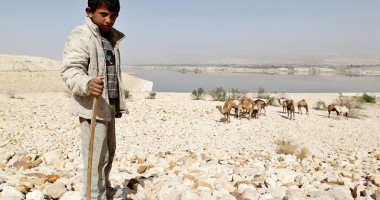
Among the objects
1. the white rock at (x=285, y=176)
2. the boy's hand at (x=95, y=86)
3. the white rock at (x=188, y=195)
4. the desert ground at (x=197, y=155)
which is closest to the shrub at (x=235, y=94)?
the desert ground at (x=197, y=155)

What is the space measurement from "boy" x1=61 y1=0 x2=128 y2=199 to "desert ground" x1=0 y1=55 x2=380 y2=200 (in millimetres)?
847

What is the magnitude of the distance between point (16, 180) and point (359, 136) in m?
10.7

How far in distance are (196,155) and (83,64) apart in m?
4.35

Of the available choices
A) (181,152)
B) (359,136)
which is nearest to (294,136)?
(359,136)

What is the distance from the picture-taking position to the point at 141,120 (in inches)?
428

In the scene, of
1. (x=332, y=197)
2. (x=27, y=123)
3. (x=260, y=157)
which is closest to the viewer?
(x=332, y=197)

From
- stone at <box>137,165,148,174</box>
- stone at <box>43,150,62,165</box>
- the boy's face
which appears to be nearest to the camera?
the boy's face

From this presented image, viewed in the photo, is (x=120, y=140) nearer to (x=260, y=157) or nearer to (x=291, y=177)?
(x=260, y=157)

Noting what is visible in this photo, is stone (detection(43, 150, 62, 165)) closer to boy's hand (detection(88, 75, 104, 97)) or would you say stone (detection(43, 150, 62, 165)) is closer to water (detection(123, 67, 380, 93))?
boy's hand (detection(88, 75, 104, 97))

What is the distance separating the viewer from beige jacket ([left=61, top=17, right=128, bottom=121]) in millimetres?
2424

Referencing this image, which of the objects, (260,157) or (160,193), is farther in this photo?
(260,157)

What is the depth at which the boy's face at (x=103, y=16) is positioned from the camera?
2.52 meters

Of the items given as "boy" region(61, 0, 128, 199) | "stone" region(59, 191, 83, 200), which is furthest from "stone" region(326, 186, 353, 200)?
"stone" region(59, 191, 83, 200)

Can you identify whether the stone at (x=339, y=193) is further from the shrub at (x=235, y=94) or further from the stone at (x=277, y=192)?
the shrub at (x=235, y=94)
